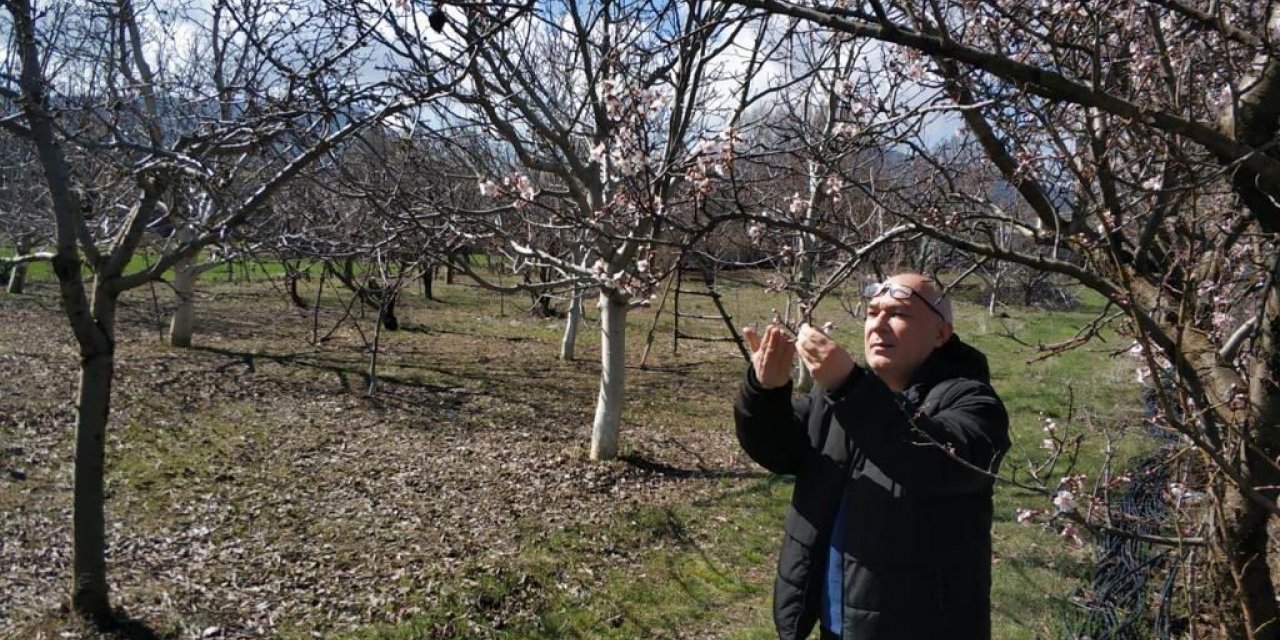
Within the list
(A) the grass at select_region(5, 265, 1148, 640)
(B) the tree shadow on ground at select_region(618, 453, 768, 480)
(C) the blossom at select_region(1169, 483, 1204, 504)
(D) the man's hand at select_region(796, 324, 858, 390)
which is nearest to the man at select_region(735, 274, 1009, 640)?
(D) the man's hand at select_region(796, 324, 858, 390)

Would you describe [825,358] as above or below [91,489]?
above

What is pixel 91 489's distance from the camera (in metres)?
4.35

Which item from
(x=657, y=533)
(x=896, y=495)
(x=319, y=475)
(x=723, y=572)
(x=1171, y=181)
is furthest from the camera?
(x=319, y=475)

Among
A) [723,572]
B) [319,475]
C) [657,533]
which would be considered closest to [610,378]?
[657,533]

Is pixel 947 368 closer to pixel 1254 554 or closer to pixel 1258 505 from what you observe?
pixel 1258 505

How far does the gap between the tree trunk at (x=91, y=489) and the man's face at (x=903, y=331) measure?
386cm

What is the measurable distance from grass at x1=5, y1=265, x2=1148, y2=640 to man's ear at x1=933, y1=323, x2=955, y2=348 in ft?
2.48

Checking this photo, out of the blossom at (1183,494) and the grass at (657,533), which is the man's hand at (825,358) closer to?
the grass at (657,533)

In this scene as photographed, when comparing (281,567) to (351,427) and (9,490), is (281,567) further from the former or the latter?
(351,427)

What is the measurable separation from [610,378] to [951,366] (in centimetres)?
615

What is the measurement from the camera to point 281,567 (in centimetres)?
554

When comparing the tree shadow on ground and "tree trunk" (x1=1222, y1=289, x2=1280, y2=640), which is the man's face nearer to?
"tree trunk" (x1=1222, y1=289, x2=1280, y2=640)

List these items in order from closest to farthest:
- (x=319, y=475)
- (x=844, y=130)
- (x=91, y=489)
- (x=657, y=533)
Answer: (x=844, y=130) < (x=91, y=489) < (x=657, y=533) < (x=319, y=475)

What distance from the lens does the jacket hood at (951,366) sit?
1988mm
